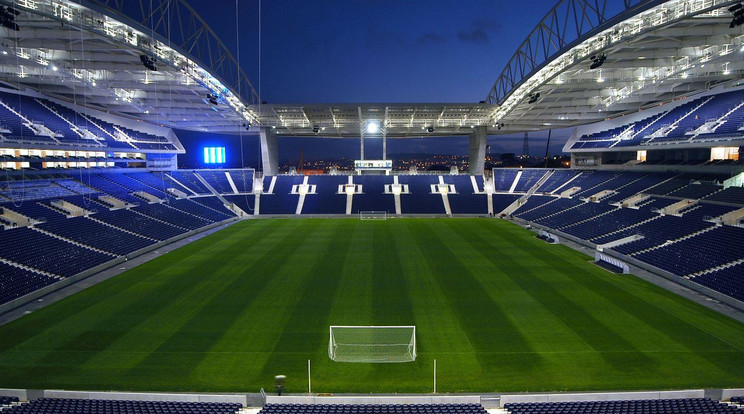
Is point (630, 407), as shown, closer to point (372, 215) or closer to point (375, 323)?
point (375, 323)

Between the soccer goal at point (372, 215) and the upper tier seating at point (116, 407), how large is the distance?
37632 millimetres

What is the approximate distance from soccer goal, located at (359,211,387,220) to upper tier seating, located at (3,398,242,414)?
123 ft

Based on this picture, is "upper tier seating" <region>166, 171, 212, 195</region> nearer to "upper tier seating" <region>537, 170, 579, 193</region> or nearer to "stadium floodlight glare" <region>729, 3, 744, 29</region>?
"upper tier seating" <region>537, 170, 579, 193</region>

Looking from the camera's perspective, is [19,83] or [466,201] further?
[466,201]

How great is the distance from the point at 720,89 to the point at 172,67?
46.9m

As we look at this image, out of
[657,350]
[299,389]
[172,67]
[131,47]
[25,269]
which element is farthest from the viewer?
[172,67]

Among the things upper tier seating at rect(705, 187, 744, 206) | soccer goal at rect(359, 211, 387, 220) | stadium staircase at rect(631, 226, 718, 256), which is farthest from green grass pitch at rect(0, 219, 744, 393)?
soccer goal at rect(359, 211, 387, 220)

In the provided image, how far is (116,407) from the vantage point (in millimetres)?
10047

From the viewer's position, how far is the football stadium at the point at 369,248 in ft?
40.2

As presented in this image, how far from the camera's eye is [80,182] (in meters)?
39.2

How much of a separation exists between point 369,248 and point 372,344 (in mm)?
16341

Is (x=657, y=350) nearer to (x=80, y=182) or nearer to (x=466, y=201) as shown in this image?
(x=466, y=201)

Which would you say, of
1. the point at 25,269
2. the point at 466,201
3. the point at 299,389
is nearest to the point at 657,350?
the point at 299,389

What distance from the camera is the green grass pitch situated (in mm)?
12367
